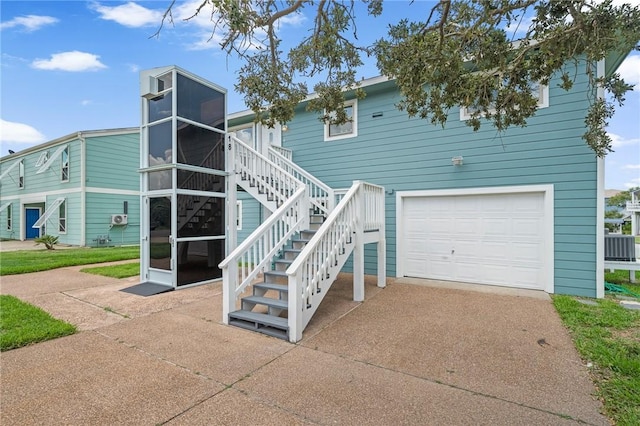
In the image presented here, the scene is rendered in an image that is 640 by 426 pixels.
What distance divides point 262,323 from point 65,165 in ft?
50.0

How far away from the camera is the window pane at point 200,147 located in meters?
6.65

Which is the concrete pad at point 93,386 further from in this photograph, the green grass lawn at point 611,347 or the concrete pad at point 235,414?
the green grass lawn at point 611,347

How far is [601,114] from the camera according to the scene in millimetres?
4523

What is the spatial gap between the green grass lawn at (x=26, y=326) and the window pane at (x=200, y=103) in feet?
14.2

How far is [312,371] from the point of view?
3125 mm

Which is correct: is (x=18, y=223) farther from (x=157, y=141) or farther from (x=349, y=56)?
(x=349, y=56)

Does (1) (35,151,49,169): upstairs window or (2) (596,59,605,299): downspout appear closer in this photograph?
(2) (596,59,605,299): downspout

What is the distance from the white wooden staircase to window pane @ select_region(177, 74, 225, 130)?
59 cm

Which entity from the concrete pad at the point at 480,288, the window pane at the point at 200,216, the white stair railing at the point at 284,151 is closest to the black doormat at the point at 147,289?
the window pane at the point at 200,216

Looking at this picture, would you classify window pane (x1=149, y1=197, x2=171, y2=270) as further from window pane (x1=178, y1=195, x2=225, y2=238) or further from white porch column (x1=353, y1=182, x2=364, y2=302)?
white porch column (x1=353, y1=182, x2=364, y2=302)

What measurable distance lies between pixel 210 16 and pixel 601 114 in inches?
217

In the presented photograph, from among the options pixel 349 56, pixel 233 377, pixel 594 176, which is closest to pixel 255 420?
pixel 233 377

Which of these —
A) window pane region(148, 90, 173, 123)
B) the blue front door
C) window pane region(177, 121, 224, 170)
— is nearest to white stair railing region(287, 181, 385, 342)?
window pane region(177, 121, 224, 170)

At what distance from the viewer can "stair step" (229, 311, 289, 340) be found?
13.1ft
